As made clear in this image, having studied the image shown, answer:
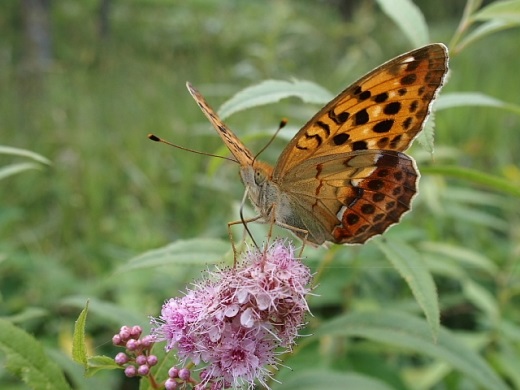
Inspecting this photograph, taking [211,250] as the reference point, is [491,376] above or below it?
below

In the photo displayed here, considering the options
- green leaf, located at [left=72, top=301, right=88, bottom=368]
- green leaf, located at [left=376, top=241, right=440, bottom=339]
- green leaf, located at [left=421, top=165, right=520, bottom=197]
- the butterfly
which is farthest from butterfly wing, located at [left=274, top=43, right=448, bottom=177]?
green leaf, located at [left=72, top=301, right=88, bottom=368]

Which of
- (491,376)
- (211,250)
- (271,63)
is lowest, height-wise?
(491,376)

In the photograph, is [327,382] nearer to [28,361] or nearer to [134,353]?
[134,353]

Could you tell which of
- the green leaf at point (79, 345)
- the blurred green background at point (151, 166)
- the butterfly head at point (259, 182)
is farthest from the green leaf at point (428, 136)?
the green leaf at point (79, 345)

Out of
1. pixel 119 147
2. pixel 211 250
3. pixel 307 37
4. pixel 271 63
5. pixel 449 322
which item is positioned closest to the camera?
pixel 211 250

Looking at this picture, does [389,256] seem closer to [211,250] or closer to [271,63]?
[211,250]

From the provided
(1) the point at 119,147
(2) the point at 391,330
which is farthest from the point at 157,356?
(1) the point at 119,147
